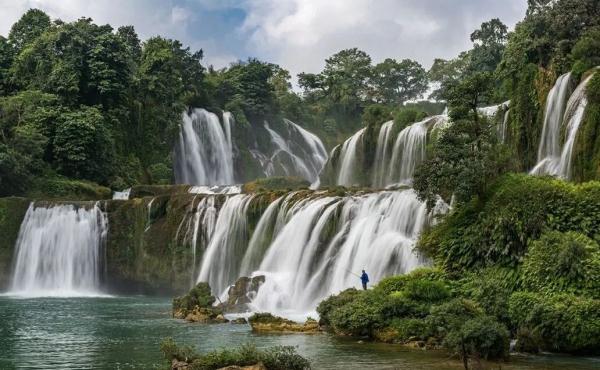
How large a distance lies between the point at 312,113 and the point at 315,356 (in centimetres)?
6461

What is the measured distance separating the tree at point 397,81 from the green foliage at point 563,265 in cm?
6538

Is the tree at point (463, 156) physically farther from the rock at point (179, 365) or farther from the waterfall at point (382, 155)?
the waterfall at point (382, 155)

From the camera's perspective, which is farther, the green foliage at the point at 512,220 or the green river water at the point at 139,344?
the green foliage at the point at 512,220

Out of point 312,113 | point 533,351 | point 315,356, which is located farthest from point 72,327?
point 312,113

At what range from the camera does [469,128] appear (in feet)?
84.5

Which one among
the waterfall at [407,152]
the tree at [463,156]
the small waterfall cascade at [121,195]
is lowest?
the tree at [463,156]

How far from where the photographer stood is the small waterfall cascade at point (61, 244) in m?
42.3

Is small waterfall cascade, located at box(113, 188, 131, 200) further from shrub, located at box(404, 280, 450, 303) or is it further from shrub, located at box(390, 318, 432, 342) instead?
shrub, located at box(390, 318, 432, 342)

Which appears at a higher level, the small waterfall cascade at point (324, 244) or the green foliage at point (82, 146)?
the green foliage at point (82, 146)

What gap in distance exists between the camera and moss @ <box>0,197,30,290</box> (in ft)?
140

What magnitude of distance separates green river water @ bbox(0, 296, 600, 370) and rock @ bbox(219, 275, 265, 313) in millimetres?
2543

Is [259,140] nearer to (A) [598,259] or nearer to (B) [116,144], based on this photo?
(B) [116,144]

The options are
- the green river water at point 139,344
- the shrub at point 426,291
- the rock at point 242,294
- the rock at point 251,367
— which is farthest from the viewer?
the rock at point 242,294

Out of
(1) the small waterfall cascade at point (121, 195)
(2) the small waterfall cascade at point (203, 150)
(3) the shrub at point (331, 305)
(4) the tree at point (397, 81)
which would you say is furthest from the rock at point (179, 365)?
(4) the tree at point (397, 81)
